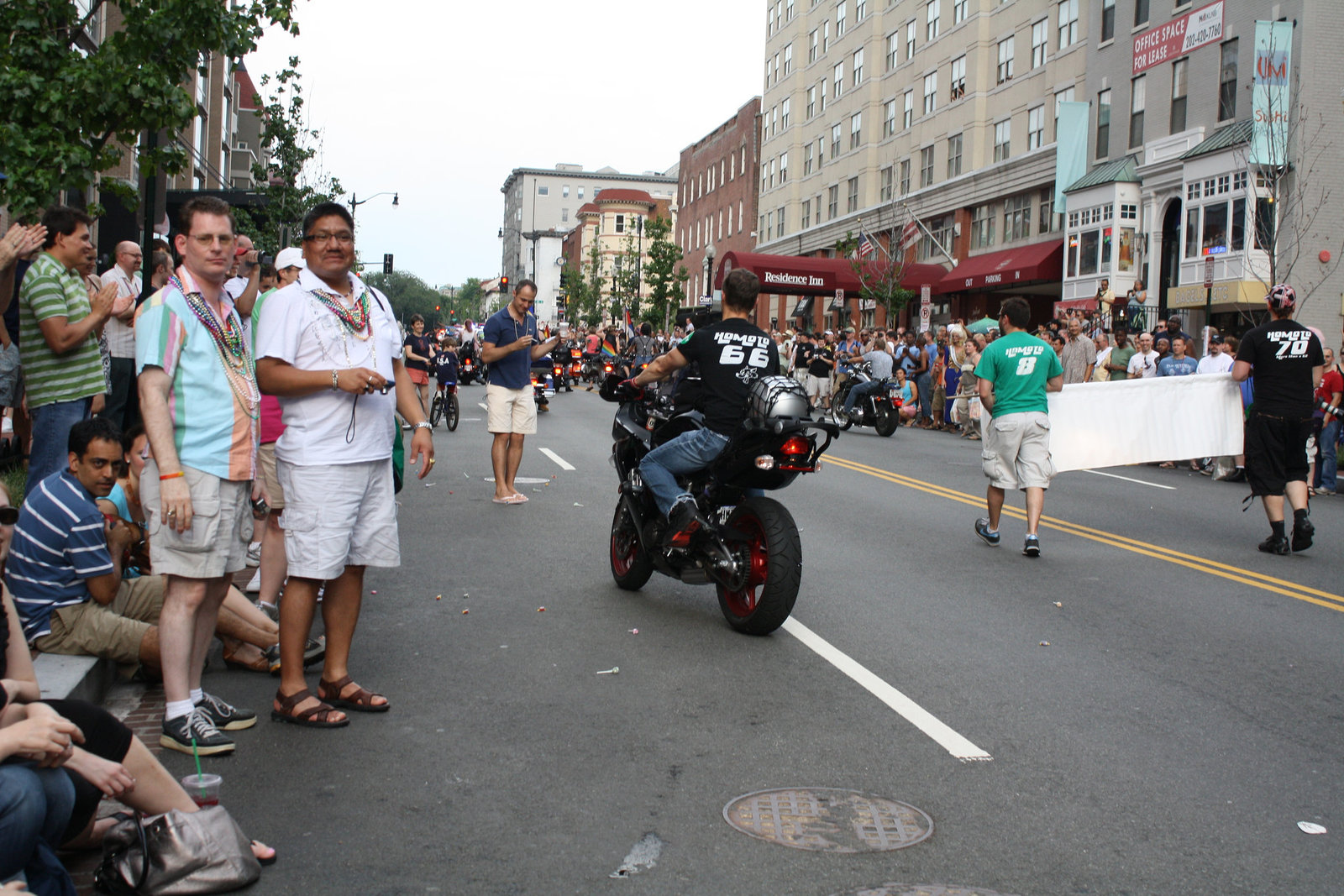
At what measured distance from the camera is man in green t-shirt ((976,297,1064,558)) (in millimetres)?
10008

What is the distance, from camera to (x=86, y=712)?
3.41 metres

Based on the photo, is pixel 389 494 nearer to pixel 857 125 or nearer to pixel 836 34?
pixel 857 125

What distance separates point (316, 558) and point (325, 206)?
143 cm

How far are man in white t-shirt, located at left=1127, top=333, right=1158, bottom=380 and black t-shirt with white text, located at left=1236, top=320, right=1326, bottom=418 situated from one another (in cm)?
848

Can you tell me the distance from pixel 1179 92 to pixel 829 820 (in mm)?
32244

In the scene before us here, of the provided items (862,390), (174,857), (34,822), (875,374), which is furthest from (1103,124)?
(34,822)

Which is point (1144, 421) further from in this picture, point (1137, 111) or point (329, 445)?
point (1137, 111)

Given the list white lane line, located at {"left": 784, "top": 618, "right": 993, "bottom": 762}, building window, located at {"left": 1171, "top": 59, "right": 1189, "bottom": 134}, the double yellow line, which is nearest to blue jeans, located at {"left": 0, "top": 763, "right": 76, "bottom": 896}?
white lane line, located at {"left": 784, "top": 618, "right": 993, "bottom": 762}

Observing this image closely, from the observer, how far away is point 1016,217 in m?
41.3

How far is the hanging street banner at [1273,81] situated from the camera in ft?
89.7

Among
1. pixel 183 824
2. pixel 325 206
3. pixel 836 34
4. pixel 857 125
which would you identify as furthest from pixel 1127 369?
pixel 836 34

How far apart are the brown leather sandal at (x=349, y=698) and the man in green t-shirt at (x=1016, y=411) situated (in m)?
6.15

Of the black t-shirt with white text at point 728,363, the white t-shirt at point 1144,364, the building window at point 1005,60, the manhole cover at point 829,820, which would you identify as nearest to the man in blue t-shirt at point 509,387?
the black t-shirt with white text at point 728,363

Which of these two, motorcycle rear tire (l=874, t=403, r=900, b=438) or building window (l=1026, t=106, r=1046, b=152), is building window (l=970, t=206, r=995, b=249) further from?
motorcycle rear tire (l=874, t=403, r=900, b=438)
